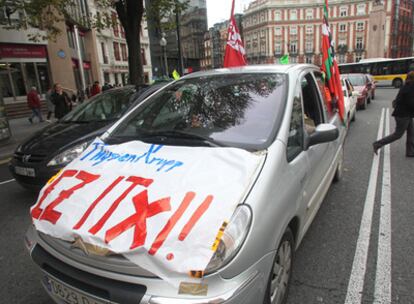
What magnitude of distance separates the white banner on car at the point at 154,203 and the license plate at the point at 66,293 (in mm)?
288

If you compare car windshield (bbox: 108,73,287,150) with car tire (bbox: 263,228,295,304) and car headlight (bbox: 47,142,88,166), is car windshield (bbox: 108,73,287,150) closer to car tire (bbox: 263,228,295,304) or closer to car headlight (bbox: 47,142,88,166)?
car tire (bbox: 263,228,295,304)

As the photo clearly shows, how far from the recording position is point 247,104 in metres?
2.59

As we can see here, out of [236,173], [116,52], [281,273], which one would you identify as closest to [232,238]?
[236,173]

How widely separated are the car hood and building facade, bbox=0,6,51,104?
17.5 metres

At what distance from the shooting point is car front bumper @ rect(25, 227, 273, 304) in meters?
1.49

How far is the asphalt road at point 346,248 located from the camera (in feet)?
8.06

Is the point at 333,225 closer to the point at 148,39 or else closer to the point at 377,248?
the point at 377,248

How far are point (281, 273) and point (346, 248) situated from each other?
1258 mm

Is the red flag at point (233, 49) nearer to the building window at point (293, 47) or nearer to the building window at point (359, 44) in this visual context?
the building window at point (293, 47)

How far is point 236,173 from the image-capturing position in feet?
6.15

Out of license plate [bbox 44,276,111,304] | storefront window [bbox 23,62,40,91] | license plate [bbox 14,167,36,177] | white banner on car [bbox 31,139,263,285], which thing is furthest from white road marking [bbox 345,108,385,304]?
storefront window [bbox 23,62,40,91]

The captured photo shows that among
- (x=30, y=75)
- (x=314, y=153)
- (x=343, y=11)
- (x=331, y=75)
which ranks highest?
(x=343, y=11)

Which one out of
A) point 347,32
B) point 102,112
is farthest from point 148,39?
point 347,32

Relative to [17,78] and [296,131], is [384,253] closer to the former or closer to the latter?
[296,131]
